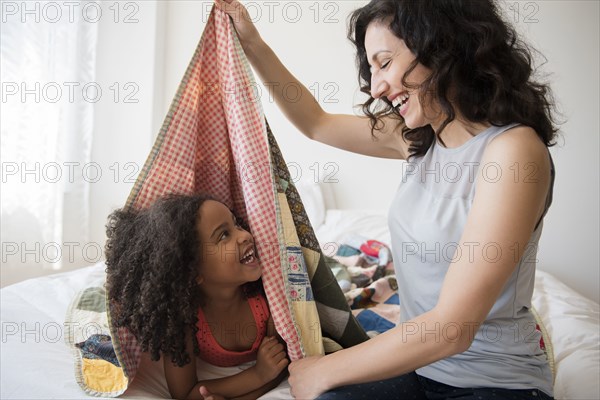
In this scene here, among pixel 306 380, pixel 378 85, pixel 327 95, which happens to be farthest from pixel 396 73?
pixel 327 95

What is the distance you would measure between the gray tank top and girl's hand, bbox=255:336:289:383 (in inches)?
11.1

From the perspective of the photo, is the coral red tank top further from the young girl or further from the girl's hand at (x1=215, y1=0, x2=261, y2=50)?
the girl's hand at (x1=215, y1=0, x2=261, y2=50)

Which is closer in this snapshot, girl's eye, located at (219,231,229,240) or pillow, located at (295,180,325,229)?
girl's eye, located at (219,231,229,240)

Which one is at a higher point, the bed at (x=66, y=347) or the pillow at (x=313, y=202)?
the pillow at (x=313, y=202)

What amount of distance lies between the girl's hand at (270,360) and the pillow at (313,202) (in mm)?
1679

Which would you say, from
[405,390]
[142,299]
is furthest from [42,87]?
[405,390]

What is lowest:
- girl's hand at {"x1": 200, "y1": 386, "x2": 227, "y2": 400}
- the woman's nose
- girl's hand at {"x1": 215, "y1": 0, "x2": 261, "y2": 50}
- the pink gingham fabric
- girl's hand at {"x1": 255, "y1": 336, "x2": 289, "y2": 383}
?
girl's hand at {"x1": 200, "y1": 386, "x2": 227, "y2": 400}

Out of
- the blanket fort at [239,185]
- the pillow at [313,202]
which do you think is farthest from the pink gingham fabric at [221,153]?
the pillow at [313,202]

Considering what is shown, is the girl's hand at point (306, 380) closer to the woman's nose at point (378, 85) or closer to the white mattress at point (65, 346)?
the white mattress at point (65, 346)

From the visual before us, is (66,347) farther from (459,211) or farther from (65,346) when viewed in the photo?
(459,211)

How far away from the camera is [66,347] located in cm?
125

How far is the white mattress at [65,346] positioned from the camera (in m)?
1.08

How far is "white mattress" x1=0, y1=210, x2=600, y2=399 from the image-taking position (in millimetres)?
1083

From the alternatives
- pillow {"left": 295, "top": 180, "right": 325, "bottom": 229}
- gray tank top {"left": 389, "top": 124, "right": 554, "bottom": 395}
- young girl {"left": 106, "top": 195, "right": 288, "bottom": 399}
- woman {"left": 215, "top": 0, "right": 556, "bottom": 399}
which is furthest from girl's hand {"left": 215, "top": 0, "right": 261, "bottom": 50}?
pillow {"left": 295, "top": 180, "right": 325, "bottom": 229}
